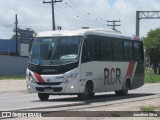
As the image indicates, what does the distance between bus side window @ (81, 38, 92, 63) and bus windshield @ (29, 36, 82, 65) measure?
37 centimetres

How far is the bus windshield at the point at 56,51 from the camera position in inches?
879

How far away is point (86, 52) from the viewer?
22.9 m

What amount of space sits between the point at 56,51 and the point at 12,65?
167 feet

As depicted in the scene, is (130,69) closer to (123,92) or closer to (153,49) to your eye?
(123,92)

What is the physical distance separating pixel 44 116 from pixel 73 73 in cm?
757

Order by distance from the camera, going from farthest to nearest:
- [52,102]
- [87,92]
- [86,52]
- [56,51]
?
[87,92]
[86,52]
[52,102]
[56,51]

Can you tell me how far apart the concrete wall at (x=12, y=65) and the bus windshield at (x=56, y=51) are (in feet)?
158

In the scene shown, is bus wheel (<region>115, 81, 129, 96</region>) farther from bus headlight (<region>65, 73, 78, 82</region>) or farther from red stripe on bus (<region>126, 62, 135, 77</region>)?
bus headlight (<region>65, 73, 78, 82</region>)

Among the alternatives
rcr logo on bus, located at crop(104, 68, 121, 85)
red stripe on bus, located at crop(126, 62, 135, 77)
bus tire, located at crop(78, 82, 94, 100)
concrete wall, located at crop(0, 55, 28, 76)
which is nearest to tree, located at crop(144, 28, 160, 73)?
concrete wall, located at crop(0, 55, 28, 76)

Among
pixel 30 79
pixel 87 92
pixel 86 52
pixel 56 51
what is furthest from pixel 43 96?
pixel 86 52

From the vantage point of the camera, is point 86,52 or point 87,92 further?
point 87,92

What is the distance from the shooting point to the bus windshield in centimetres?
2233

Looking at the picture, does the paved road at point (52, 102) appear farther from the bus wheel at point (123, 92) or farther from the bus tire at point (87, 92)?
the bus wheel at point (123, 92)

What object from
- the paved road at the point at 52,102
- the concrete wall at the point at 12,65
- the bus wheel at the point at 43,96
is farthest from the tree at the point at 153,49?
the bus wheel at the point at 43,96
